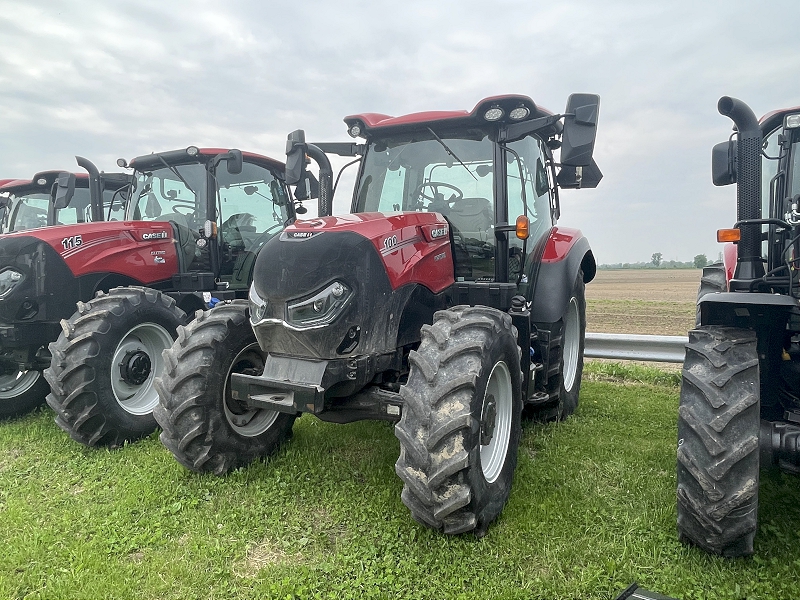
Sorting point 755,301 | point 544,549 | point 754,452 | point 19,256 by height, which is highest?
point 19,256

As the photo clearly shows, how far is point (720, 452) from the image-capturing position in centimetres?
237

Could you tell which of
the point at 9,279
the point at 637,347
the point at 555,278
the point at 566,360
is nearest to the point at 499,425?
the point at 555,278

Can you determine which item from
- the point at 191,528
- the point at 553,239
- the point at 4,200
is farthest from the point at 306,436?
the point at 4,200

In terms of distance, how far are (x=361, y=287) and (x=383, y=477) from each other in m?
1.33

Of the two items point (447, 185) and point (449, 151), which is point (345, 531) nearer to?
point (447, 185)

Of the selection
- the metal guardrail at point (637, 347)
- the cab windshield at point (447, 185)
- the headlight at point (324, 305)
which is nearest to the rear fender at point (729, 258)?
the cab windshield at point (447, 185)

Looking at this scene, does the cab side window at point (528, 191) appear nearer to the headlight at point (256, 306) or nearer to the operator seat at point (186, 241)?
the headlight at point (256, 306)

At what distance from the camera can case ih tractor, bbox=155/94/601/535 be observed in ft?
9.01

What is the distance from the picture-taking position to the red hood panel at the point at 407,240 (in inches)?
125

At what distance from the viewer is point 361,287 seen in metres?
3.04

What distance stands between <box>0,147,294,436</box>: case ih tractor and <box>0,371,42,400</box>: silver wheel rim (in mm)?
64

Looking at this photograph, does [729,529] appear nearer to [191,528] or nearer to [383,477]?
[383,477]

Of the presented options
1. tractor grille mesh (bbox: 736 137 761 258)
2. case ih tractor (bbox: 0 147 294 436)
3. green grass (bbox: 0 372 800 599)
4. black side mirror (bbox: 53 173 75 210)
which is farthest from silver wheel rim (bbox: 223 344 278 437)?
black side mirror (bbox: 53 173 75 210)

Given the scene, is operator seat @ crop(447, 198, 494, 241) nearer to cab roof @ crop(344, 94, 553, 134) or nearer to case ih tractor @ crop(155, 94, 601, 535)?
case ih tractor @ crop(155, 94, 601, 535)
